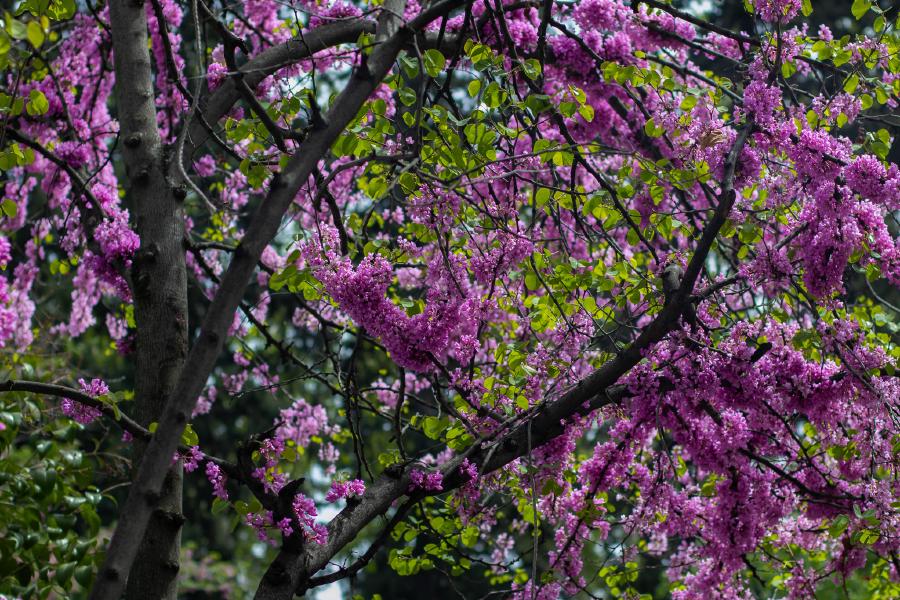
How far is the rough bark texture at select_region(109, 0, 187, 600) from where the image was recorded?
3.60 m

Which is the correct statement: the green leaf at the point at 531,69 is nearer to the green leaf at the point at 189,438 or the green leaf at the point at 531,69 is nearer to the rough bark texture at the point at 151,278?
the rough bark texture at the point at 151,278

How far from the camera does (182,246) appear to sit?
13.6 ft

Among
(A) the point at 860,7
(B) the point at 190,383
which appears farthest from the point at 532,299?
(B) the point at 190,383

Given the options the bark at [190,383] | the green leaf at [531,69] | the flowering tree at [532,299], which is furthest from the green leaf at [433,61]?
the bark at [190,383]

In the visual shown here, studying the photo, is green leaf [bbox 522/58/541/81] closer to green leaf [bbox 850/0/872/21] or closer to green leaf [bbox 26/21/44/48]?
green leaf [bbox 850/0/872/21]

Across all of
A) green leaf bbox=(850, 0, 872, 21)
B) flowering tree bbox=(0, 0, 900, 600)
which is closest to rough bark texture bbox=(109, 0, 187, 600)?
flowering tree bbox=(0, 0, 900, 600)

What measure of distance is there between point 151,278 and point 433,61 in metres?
1.46

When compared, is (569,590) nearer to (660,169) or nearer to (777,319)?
(777,319)

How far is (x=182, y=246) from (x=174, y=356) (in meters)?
0.53

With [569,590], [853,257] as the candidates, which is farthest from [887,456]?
[569,590]

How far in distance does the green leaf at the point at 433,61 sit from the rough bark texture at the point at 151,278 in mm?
1273

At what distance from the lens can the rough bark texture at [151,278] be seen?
3.60m

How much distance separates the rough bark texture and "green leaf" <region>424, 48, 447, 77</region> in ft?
4.18

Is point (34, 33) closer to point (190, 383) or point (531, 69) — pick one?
point (190, 383)
